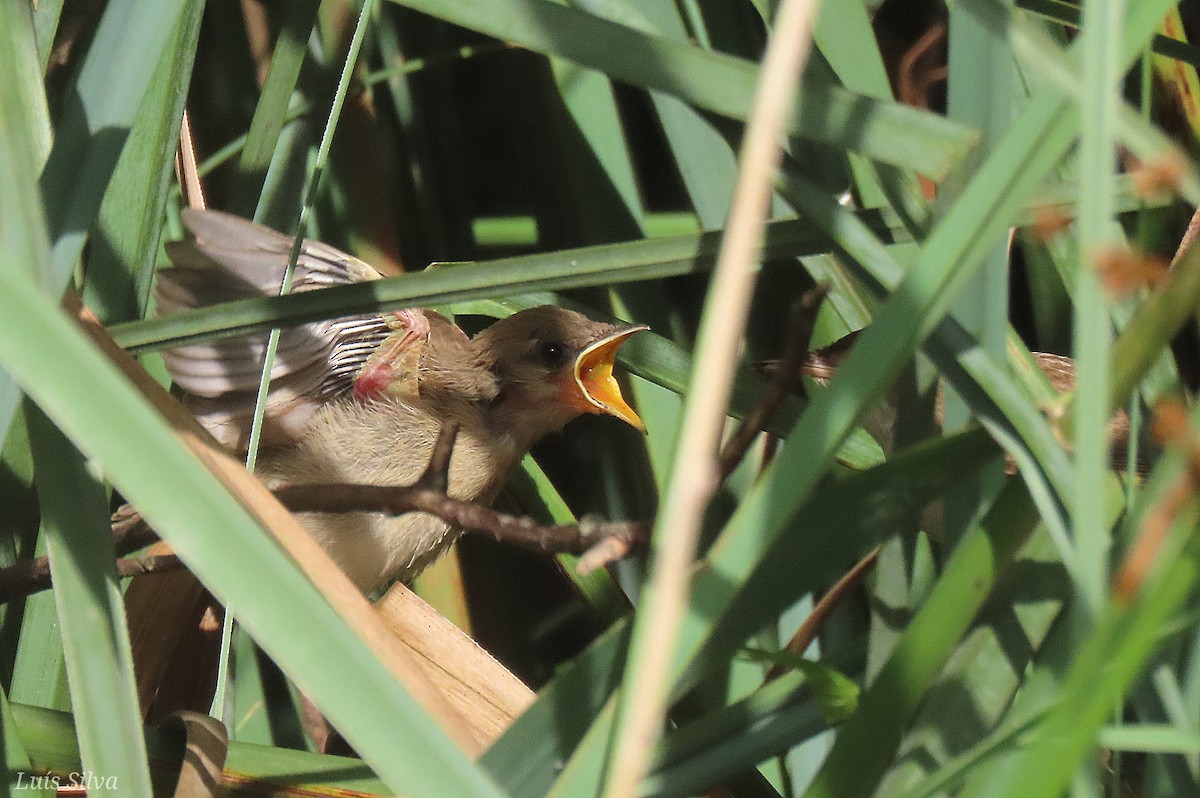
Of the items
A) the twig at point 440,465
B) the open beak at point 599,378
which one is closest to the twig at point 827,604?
the twig at point 440,465

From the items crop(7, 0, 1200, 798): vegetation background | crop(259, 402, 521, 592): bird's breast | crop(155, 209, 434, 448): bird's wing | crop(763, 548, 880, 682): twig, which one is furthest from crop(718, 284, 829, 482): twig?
crop(259, 402, 521, 592): bird's breast

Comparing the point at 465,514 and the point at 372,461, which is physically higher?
the point at 372,461

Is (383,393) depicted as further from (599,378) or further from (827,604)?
(827,604)

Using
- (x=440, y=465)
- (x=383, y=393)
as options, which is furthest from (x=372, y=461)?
(x=440, y=465)

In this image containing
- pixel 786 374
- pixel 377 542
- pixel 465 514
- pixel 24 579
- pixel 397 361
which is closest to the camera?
pixel 786 374

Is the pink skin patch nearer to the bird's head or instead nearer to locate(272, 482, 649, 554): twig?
the bird's head

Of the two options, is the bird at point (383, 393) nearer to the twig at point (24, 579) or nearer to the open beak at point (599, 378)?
the open beak at point (599, 378)

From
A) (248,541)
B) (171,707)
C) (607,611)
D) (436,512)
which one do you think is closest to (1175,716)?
(248,541)
